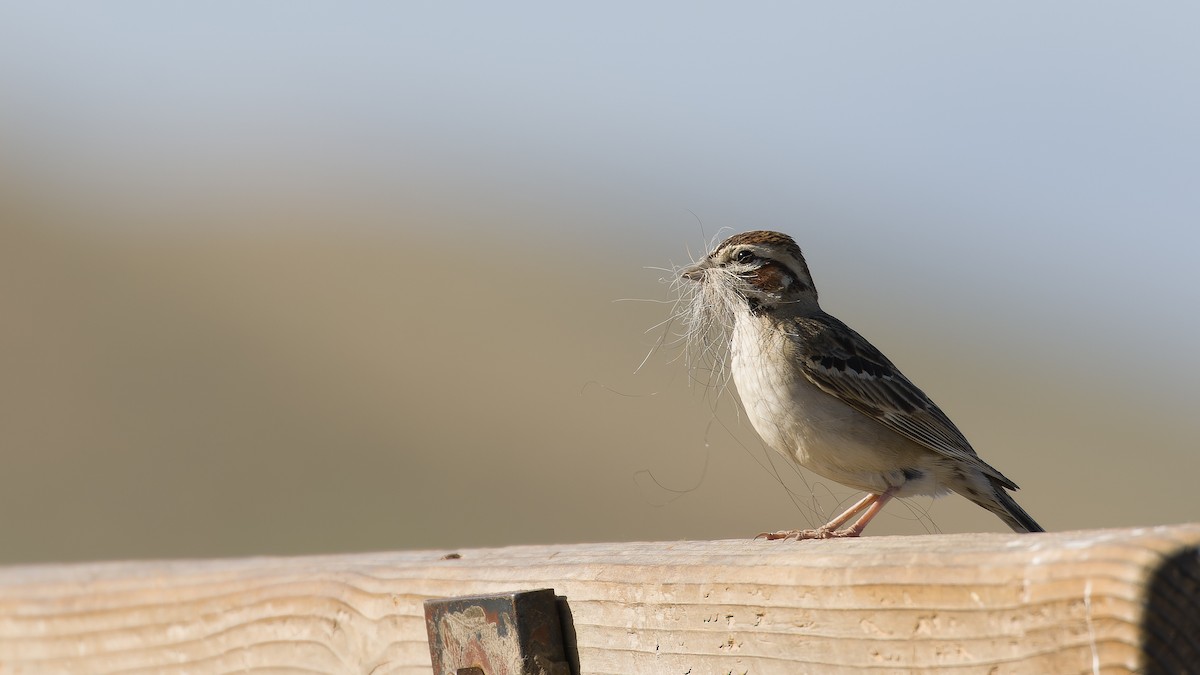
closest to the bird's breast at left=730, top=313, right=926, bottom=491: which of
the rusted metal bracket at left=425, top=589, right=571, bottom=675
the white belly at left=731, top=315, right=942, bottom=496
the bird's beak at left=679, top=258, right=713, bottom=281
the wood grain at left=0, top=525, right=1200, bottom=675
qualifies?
the white belly at left=731, top=315, right=942, bottom=496

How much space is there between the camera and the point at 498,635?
2678mm

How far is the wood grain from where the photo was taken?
1.88m

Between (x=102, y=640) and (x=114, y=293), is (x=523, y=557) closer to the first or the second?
(x=102, y=640)

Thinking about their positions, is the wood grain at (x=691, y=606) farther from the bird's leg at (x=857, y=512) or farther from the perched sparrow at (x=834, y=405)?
the perched sparrow at (x=834, y=405)

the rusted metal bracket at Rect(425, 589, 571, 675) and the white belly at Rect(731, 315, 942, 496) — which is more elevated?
the white belly at Rect(731, 315, 942, 496)

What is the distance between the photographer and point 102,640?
3750 millimetres

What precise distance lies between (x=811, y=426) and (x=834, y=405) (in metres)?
0.27

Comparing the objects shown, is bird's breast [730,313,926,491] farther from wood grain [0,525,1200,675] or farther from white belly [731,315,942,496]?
wood grain [0,525,1200,675]

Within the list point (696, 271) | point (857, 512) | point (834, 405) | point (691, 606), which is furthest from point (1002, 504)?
point (691, 606)

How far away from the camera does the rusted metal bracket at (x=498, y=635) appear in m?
2.67

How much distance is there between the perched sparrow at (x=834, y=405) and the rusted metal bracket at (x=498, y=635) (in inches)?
111

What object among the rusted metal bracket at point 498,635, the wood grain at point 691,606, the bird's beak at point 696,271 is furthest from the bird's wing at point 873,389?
the rusted metal bracket at point 498,635

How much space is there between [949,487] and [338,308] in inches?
2094

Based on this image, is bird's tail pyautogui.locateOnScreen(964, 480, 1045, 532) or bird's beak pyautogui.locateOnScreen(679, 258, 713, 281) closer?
bird's beak pyautogui.locateOnScreen(679, 258, 713, 281)
